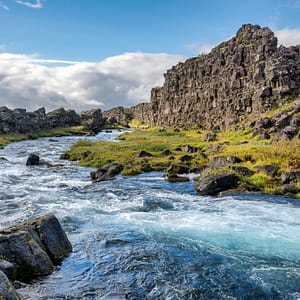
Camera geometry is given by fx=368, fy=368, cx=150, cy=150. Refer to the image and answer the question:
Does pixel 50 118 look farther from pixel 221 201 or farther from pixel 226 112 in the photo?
pixel 221 201

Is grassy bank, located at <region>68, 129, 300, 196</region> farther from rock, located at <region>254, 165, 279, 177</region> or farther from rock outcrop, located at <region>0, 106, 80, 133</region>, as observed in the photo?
A: rock outcrop, located at <region>0, 106, 80, 133</region>

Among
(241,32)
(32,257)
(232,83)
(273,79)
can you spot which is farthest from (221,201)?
(241,32)

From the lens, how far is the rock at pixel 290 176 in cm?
3688

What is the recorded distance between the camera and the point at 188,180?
43500 mm

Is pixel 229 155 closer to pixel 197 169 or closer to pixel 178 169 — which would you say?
pixel 197 169

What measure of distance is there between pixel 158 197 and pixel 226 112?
92.0 meters

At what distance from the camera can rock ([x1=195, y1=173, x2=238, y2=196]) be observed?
36625 millimetres

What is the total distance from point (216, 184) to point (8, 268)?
2510 centimetres

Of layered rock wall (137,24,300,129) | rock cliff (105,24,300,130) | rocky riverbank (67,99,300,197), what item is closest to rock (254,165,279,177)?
rocky riverbank (67,99,300,197)

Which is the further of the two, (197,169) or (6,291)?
(197,169)

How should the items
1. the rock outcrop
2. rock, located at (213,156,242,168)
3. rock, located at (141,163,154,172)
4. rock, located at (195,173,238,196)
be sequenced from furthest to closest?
1. the rock outcrop
2. rock, located at (141,163,154,172)
3. rock, located at (213,156,242,168)
4. rock, located at (195,173,238,196)

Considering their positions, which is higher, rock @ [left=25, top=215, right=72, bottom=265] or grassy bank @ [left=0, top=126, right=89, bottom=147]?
grassy bank @ [left=0, top=126, right=89, bottom=147]

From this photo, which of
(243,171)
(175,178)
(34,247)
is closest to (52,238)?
(34,247)

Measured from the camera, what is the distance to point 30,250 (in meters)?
17.1
